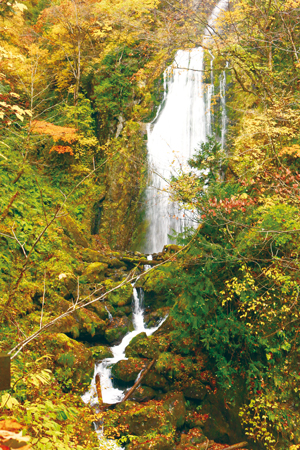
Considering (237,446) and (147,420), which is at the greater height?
(147,420)

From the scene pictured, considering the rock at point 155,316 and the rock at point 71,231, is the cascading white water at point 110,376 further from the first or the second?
the rock at point 71,231

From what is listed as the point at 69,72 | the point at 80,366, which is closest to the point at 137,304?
the point at 80,366

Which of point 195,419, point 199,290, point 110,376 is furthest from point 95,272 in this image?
point 195,419

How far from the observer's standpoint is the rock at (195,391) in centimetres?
627

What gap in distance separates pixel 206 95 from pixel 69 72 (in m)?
7.08

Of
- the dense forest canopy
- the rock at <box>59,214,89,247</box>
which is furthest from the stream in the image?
the rock at <box>59,214,89,247</box>

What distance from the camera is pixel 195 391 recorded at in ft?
20.7

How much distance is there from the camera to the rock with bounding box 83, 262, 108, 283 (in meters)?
9.44

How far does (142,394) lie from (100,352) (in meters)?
1.57

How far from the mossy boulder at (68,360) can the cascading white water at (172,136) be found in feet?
24.8

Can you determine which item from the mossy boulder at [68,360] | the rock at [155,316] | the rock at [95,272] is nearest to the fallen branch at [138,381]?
the mossy boulder at [68,360]

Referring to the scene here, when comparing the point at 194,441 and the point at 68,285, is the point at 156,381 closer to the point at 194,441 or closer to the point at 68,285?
the point at 194,441

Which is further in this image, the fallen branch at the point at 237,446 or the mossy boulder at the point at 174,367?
the mossy boulder at the point at 174,367

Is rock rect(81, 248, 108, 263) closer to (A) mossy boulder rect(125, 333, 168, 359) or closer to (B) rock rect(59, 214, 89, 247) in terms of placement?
(B) rock rect(59, 214, 89, 247)
